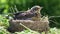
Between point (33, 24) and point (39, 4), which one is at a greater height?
point (39, 4)

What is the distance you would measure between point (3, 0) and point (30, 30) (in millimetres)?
1902

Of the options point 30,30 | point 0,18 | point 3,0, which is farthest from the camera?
point 3,0

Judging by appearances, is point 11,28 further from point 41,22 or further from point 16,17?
point 41,22

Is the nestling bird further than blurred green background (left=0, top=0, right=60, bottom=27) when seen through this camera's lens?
No

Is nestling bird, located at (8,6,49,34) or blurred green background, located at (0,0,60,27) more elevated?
blurred green background, located at (0,0,60,27)

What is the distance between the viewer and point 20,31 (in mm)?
1415

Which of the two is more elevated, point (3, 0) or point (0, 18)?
point (3, 0)

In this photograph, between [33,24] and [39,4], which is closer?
[33,24]

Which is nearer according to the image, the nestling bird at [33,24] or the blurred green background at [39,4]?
the nestling bird at [33,24]

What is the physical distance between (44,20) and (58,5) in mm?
2009

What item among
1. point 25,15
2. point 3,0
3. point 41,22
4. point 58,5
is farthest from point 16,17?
point 58,5

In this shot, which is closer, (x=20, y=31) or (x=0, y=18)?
(x=20, y=31)

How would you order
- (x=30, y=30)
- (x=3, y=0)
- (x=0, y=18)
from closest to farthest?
1. (x=30, y=30)
2. (x=0, y=18)
3. (x=3, y=0)

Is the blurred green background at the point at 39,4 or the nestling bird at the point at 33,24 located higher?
the blurred green background at the point at 39,4
